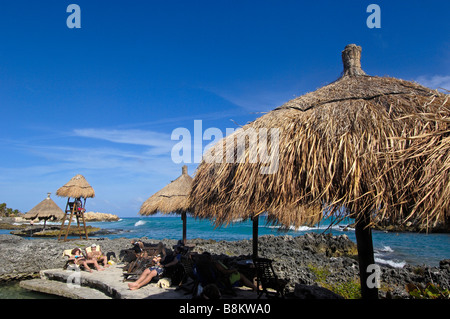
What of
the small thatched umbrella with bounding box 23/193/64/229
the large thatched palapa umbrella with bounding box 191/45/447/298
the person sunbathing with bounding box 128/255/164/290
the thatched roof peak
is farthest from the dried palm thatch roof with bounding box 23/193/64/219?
the thatched roof peak

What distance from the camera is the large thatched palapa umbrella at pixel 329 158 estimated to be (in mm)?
2990

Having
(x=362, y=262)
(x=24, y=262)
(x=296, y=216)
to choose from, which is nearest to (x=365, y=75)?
(x=362, y=262)

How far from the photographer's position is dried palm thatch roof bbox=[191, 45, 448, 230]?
2.98 metres

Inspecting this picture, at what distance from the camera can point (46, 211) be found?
80.7 ft

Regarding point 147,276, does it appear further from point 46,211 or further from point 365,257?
point 46,211

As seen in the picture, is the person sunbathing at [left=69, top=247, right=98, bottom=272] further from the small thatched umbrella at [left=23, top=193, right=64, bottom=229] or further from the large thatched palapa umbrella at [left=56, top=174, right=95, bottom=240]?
the small thatched umbrella at [left=23, top=193, right=64, bottom=229]

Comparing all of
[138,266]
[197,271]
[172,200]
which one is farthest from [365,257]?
[172,200]

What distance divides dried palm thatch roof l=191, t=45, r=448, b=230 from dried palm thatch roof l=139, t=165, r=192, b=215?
6797 millimetres

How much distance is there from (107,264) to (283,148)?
7.44 m

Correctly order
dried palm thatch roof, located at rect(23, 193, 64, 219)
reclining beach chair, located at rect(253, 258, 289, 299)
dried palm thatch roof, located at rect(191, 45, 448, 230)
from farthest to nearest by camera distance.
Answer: dried palm thatch roof, located at rect(23, 193, 64, 219), reclining beach chair, located at rect(253, 258, 289, 299), dried palm thatch roof, located at rect(191, 45, 448, 230)

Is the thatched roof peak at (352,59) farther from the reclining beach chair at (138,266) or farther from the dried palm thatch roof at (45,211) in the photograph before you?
the dried palm thatch roof at (45,211)
